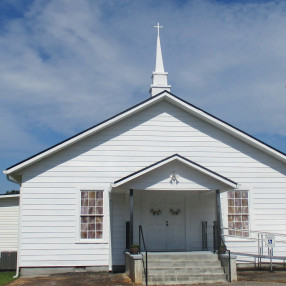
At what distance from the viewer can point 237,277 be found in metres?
14.3

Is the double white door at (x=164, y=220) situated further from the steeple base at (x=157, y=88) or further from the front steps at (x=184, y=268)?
the steeple base at (x=157, y=88)

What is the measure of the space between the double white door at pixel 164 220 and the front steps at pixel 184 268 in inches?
85.5

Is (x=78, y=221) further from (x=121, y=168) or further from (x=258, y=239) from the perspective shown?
(x=258, y=239)

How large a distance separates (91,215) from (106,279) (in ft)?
8.96

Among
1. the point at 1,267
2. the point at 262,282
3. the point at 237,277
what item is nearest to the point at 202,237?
the point at 237,277

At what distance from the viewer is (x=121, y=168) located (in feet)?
53.9

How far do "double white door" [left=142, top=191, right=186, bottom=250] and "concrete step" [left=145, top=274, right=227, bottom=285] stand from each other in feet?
10.1

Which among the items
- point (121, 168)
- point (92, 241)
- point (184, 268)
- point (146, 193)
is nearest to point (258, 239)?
point (184, 268)

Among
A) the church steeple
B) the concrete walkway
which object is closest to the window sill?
the concrete walkway

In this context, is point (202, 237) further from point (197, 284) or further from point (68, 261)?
point (68, 261)

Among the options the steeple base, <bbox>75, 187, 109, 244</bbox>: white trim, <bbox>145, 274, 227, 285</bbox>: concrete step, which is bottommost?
<bbox>145, 274, 227, 285</bbox>: concrete step

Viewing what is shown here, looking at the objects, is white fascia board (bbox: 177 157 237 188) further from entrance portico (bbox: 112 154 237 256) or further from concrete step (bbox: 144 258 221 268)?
concrete step (bbox: 144 258 221 268)

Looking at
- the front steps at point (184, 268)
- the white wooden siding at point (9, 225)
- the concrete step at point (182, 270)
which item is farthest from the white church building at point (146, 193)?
the white wooden siding at point (9, 225)

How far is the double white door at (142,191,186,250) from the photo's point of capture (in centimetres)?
1659
